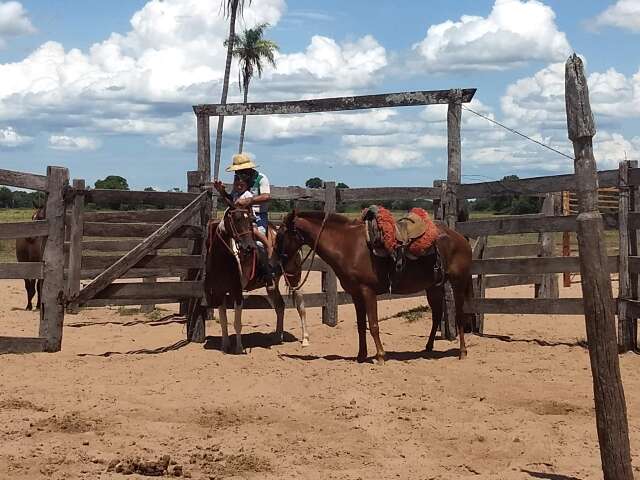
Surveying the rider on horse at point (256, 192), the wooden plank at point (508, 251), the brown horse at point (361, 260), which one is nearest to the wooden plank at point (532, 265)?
the brown horse at point (361, 260)

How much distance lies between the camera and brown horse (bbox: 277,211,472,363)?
9.51 meters

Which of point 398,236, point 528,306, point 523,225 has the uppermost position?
point 523,225

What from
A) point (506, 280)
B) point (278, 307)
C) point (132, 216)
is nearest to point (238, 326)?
point (278, 307)

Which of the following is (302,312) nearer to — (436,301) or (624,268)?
(436,301)

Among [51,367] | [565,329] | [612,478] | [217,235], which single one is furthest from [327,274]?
[612,478]

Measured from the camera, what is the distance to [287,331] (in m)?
11.8

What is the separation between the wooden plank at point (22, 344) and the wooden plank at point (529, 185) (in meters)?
5.59

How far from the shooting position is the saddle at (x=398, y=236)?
9445 millimetres

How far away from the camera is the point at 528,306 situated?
1035 centimetres

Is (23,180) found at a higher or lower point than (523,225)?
higher

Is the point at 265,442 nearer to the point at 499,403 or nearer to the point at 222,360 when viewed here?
the point at 499,403

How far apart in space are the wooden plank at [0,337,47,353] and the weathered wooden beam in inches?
31.7

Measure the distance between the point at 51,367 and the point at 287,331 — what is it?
3.89m

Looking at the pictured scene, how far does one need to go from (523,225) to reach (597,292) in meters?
5.57
